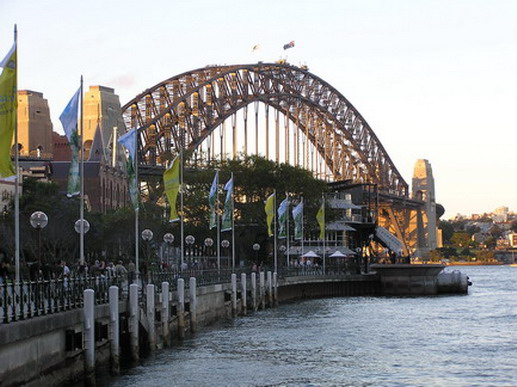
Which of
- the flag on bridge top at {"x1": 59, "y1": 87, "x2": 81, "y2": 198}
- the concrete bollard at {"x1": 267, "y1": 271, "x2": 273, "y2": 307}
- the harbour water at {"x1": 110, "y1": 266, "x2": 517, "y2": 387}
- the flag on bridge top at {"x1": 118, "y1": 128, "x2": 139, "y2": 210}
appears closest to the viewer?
the harbour water at {"x1": 110, "y1": 266, "x2": 517, "y2": 387}

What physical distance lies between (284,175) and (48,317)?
85621 millimetres

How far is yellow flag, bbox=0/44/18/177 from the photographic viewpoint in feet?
107

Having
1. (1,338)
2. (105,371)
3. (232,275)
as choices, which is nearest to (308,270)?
(232,275)

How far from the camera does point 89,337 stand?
117 feet

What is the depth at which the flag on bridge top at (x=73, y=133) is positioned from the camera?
45.2 meters

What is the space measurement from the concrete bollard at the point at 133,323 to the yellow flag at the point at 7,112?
34.1 ft

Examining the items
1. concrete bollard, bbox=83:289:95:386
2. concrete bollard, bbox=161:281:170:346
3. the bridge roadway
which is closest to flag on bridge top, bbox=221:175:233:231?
the bridge roadway

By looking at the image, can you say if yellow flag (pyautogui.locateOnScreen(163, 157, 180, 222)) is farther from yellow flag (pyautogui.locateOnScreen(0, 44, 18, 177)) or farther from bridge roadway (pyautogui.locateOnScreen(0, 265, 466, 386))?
yellow flag (pyautogui.locateOnScreen(0, 44, 18, 177))

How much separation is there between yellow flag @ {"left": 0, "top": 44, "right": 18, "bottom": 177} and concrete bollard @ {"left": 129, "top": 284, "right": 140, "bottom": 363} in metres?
10.4

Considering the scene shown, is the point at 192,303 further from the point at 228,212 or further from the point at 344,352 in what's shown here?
the point at 228,212

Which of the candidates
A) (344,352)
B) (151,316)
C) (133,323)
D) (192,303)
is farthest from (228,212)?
(133,323)

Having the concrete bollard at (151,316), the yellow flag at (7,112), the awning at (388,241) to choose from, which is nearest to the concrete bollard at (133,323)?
the concrete bollard at (151,316)

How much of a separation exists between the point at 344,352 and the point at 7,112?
24109 mm

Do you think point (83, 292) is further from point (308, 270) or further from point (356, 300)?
point (308, 270)
